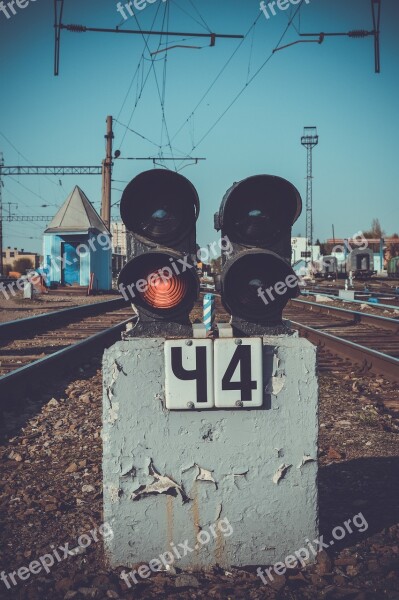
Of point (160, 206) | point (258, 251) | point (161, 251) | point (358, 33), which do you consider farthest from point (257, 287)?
point (358, 33)

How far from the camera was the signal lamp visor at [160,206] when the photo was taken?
2809mm

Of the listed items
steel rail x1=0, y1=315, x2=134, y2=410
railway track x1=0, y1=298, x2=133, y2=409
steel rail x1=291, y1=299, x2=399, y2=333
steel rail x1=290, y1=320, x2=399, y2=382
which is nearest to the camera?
steel rail x1=0, y1=315, x2=134, y2=410

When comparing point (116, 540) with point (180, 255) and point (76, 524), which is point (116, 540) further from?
point (180, 255)

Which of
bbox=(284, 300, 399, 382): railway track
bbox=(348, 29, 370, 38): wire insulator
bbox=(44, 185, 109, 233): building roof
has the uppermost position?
bbox=(348, 29, 370, 38): wire insulator

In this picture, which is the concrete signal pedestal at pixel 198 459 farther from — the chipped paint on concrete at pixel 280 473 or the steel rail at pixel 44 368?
the steel rail at pixel 44 368

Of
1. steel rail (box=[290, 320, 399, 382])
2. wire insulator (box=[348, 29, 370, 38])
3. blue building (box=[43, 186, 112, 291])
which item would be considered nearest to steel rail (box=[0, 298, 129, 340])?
steel rail (box=[290, 320, 399, 382])

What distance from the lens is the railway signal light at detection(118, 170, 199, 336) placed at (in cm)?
275

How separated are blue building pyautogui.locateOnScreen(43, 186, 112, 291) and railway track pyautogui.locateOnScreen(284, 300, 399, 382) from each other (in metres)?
14.6

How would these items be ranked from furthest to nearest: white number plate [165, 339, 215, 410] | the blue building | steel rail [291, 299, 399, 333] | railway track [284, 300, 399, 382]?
1. the blue building
2. steel rail [291, 299, 399, 333]
3. railway track [284, 300, 399, 382]
4. white number plate [165, 339, 215, 410]

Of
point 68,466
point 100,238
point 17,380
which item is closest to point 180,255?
point 68,466

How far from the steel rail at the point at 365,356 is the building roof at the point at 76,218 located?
71.2 ft

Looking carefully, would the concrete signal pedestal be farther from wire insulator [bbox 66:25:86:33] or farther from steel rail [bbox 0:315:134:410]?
wire insulator [bbox 66:25:86:33]
